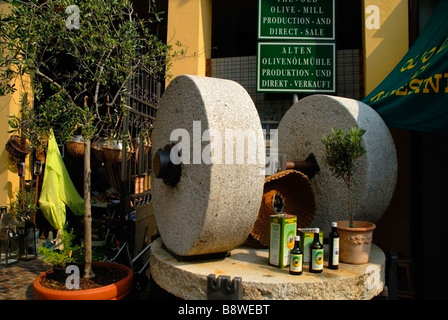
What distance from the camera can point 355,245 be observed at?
2.62 meters

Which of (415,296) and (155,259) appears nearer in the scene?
(155,259)

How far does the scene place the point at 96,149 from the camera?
551cm

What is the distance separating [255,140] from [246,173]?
24 centimetres

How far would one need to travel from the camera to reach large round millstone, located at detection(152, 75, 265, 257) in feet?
7.68

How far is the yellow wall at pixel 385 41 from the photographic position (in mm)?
4641

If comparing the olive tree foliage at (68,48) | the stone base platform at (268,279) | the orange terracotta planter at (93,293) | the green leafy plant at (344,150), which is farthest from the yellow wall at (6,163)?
the green leafy plant at (344,150)

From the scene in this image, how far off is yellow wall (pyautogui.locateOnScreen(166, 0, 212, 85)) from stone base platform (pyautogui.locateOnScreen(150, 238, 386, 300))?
3247 millimetres

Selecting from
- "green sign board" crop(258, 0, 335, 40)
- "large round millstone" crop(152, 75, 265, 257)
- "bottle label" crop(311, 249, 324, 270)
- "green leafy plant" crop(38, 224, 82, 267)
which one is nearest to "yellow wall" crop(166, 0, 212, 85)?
"green sign board" crop(258, 0, 335, 40)

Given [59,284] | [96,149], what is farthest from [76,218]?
[59,284]

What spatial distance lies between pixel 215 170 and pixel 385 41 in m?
3.60

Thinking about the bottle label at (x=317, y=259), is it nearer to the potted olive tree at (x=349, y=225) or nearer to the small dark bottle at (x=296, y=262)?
the small dark bottle at (x=296, y=262)

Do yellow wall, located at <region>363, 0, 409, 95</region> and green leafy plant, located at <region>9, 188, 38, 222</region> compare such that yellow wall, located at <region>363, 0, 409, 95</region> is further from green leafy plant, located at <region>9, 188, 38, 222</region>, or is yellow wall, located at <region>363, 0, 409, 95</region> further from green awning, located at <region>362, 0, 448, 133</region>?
green leafy plant, located at <region>9, 188, 38, 222</region>

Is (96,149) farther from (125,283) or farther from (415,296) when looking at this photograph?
(415,296)

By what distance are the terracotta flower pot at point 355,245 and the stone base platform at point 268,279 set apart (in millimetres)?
55
